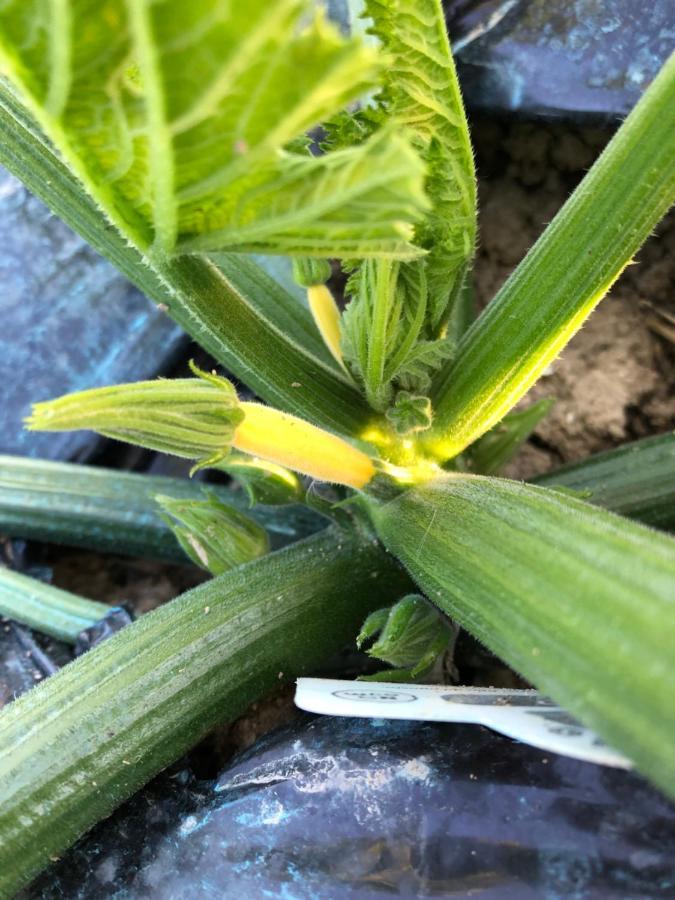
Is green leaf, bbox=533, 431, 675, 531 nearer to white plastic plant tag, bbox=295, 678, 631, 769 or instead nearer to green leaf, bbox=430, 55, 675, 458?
green leaf, bbox=430, 55, 675, 458

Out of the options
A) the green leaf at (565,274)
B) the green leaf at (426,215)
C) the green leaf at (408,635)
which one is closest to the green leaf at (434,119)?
the green leaf at (426,215)

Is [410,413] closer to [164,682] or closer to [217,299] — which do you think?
[217,299]

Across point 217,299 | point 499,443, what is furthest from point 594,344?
point 217,299

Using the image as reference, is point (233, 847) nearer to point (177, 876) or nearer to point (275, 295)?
point (177, 876)

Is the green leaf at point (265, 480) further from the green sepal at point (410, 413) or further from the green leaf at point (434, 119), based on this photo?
the green leaf at point (434, 119)

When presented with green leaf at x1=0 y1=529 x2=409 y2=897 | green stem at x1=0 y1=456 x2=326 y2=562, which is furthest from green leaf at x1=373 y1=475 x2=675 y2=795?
green stem at x1=0 y1=456 x2=326 y2=562

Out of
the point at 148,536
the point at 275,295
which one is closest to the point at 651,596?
the point at 275,295
